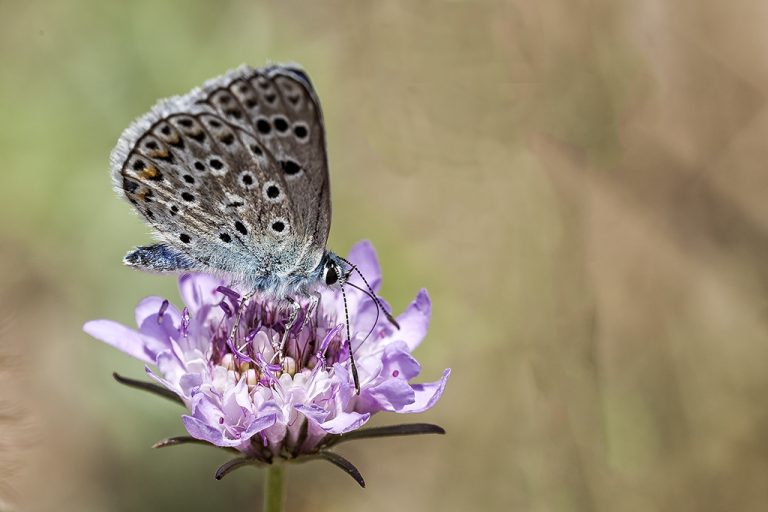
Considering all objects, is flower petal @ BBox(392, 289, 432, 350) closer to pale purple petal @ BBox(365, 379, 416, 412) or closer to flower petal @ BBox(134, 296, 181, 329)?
pale purple petal @ BBox(365, 379, 416, 412)

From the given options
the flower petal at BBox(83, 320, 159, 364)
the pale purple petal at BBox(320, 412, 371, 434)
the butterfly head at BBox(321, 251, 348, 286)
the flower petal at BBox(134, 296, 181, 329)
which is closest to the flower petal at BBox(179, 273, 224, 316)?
the flower petal at BBox(134, 296, 181, 329)

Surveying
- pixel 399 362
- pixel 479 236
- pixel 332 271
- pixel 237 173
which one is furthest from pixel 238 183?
pixel 479 236

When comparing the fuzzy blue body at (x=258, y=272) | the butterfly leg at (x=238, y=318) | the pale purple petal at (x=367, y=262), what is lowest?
the butterfly leg at (x=238, y=318)

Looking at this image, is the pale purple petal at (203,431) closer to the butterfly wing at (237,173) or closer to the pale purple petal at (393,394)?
the pale purple petal at (393,394)

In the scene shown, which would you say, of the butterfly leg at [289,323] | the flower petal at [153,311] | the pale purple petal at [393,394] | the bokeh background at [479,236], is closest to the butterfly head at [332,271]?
the butterfly leg at [289,323]

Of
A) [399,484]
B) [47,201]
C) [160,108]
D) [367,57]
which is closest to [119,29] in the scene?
[47,201]

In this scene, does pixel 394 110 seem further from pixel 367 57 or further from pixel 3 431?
pixel 3 431
